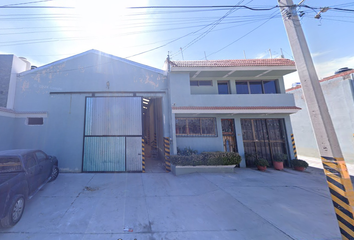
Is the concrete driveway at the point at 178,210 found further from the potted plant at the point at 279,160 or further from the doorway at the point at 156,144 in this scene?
the doorway at the point at 156,144

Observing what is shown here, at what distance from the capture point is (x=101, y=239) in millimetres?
2875

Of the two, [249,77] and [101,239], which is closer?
[101,239]

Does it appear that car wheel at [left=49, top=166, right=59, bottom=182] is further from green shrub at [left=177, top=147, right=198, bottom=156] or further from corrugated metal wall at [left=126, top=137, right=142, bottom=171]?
green shrub at [left=177, top=147, right=198, bottom=156]

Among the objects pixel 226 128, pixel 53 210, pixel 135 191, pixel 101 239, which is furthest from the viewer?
pixel 226 128

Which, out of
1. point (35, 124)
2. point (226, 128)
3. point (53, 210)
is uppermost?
point (35, 124)

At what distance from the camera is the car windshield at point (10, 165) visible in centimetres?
393

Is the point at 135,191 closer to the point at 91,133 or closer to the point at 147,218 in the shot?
the point at 147,218

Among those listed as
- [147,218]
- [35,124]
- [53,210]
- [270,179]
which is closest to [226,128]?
[270,179]

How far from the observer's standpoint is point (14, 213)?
10.9 feet

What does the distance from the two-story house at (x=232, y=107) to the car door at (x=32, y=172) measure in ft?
18.3

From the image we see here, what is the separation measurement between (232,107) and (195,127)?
259 cm

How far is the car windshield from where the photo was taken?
3930 millimetres

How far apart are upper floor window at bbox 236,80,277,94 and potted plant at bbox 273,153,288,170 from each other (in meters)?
4.41

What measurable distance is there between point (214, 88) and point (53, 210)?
Answer: 9.67 metres
